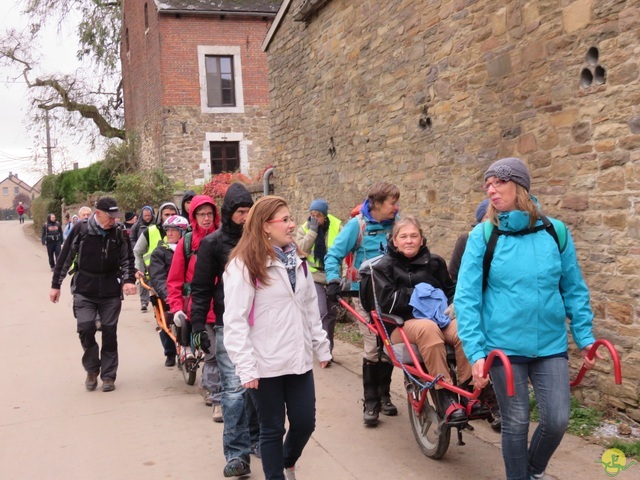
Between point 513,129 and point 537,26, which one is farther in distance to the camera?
point 513,129

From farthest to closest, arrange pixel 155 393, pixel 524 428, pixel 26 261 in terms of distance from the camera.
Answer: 1. pixel 26 261
2. pixel 155 393
3. pixel 524 428

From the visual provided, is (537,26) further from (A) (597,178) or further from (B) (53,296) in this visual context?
(B) (53,296)

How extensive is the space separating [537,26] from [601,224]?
1.96 m

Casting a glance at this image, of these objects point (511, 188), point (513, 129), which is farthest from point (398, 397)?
point (511, 188)

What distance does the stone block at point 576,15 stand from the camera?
5551 mm

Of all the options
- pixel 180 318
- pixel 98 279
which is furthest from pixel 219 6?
pixel 180 318

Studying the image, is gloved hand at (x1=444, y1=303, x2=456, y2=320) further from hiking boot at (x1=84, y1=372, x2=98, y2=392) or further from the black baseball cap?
hiking boot at (x1=84, y1=372, x2=98, y2=392)

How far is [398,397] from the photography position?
6418 millimetres

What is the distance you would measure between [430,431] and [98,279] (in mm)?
4011

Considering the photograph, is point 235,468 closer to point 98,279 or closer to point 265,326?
point 265,326

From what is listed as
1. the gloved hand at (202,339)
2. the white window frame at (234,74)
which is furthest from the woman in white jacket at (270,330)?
the white window frame at (234,74)

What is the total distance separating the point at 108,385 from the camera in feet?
23.5

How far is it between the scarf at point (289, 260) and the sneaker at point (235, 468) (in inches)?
57.2

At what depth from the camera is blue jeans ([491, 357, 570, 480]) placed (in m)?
3.47
